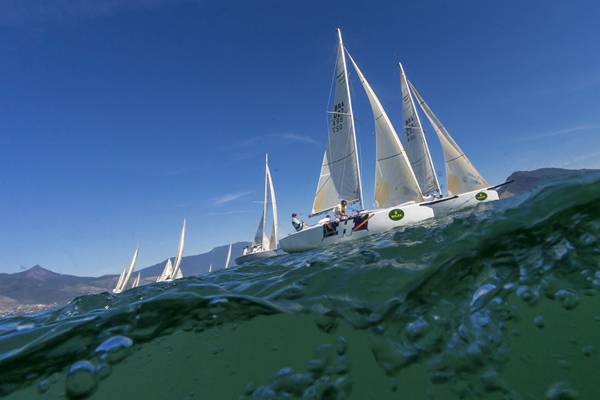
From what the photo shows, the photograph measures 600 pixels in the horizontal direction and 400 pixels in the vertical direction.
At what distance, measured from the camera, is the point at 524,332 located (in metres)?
1.84

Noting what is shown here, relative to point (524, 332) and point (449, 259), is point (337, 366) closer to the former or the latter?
point (524, 332)

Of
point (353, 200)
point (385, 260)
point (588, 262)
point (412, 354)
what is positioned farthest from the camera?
point (353, 200)

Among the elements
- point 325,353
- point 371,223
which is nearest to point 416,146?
point 371,223

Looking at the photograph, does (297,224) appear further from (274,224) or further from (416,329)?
(274,224)

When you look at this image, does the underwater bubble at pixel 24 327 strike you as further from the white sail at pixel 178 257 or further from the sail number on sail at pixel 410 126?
the white sail at pixel 178 257

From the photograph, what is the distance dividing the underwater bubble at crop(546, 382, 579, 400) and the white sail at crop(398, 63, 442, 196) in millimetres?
18175

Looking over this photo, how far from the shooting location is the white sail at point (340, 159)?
1559cm

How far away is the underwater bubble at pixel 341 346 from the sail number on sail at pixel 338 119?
53.8 feet

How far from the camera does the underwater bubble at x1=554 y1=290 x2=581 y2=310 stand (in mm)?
2074

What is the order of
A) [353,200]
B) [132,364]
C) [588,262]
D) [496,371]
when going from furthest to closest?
[353,200]
[588,262]
[132,364]
[496,371]

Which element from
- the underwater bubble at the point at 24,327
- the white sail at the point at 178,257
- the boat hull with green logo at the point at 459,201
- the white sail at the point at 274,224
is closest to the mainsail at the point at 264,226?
the white sail at the point at 274,224

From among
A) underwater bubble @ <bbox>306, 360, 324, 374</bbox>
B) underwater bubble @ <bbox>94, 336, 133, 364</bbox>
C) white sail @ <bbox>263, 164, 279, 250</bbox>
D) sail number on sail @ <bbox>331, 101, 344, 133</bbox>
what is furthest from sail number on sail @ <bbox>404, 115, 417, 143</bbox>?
underwater bubble @ <bbox>94, 336, 133, 364</bbox>

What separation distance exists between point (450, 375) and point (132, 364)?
253cm

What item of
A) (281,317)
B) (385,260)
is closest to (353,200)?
(385,260)
